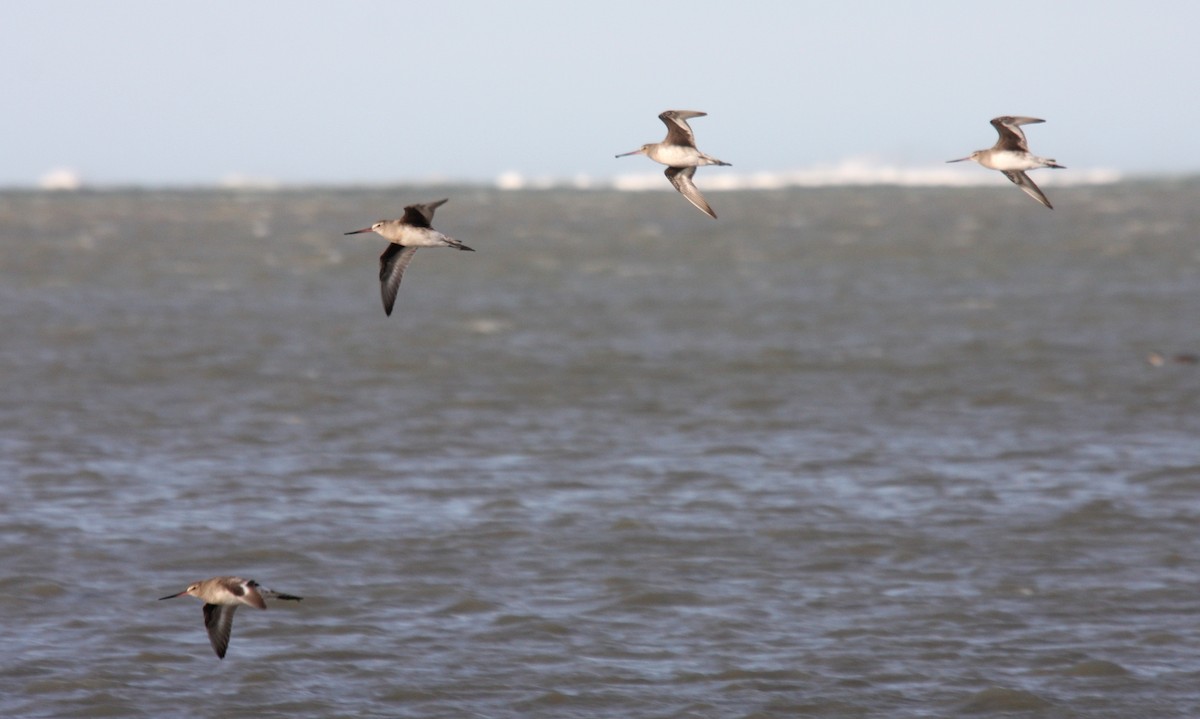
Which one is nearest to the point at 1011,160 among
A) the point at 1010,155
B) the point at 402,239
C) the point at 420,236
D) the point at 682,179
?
the point at 1010,155

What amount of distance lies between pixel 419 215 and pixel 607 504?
375 inches

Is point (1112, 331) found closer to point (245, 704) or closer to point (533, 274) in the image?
point (533, 274)

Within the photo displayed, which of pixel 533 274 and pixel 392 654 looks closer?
pixel 392 654

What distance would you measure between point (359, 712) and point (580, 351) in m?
22.7

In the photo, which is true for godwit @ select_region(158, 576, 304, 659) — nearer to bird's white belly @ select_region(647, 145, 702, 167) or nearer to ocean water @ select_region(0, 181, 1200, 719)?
ocean water @ select_region(0, 181, 1200, 719)

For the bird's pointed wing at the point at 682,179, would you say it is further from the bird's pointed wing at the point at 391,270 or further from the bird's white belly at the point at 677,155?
the bird's pointed wing at the point at 391,270

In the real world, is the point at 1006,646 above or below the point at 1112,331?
below

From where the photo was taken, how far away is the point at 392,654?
15.7m

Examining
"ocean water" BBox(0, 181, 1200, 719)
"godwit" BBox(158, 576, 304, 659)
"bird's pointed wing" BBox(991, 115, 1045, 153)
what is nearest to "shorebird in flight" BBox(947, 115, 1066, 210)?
"bird's pointed wing" BBox(991, 115, 1045, 153)

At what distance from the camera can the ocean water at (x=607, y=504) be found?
15.1 meters

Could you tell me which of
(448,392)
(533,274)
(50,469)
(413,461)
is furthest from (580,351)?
(533,274)

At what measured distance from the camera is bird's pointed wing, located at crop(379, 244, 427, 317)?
44.4ft

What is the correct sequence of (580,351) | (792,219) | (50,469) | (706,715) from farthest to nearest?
(792,219)
(580,351)
(50,469)
(706,715)

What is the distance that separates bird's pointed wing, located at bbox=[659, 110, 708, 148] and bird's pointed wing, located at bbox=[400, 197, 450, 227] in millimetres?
2984
